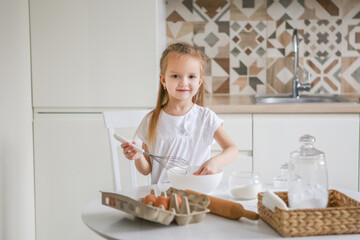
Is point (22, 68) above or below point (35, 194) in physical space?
above

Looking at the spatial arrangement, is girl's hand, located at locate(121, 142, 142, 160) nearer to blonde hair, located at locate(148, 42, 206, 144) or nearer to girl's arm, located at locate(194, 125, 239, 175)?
girl's arm, located at locate(194, 125, 239, 175)

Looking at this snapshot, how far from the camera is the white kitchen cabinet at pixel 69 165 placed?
8.16ft

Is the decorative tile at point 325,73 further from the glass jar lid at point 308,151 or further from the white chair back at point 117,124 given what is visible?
→ the glass jar lid at point 308,151

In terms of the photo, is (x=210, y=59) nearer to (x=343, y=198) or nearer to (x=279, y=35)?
(x=279, y=35)

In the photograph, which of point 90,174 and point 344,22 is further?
point 344,22

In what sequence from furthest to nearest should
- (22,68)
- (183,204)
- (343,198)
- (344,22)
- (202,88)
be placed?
(344,22) → (22,68) → (202,88) → (343,198) → (183,204)

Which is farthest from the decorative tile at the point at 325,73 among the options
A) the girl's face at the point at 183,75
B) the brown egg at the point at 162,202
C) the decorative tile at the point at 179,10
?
the brown egg at the point at 162,202

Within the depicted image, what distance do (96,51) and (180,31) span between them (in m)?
0.73

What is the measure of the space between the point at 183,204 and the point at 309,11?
7.23ft

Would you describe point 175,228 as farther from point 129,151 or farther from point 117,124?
point 117,124

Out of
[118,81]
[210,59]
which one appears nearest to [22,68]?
[118,81]

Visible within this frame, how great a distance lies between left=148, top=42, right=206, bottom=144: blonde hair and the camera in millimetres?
1683

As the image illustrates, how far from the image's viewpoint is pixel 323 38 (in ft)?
9.84

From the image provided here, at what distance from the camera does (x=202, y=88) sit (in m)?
1.87
